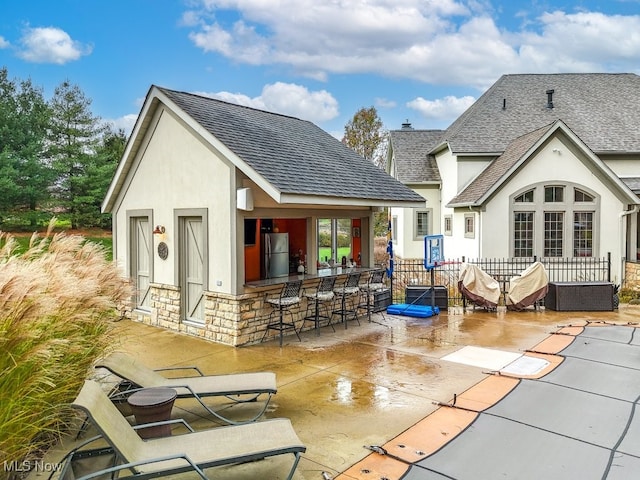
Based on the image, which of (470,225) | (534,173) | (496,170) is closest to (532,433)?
(534,173)

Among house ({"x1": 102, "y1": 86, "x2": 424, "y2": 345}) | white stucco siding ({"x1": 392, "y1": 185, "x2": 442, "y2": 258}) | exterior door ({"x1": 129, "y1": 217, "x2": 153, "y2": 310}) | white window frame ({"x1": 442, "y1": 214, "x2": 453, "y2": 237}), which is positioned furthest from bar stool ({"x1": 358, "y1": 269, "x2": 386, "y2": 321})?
white stucco siding ({"x1": 392, "y1": 185, "x2": 442, "y2": 258})

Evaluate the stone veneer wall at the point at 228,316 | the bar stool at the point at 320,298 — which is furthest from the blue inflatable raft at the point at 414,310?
the stone veneer wall at the point at 228,316

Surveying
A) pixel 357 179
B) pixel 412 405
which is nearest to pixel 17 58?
pixel 357 179

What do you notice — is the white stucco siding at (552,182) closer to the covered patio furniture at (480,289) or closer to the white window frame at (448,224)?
the white window frame at (448,224)

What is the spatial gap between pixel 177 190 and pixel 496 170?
Answer: 12.4 metres

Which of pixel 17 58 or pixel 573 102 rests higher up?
pixel 17 58

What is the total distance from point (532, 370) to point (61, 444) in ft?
20.9

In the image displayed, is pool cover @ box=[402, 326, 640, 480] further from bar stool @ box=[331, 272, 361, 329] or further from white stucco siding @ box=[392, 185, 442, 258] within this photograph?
white stucco siding @ box=[392, 185, 442, 258]

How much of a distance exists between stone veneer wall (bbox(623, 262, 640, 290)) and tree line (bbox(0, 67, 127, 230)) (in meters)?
24.1

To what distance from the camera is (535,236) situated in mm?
16375

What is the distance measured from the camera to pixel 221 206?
9062 millimetres

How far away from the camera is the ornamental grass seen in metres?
3.51

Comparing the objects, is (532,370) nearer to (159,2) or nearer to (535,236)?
(535,236)

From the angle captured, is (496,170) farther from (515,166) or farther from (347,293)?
(347,293)
